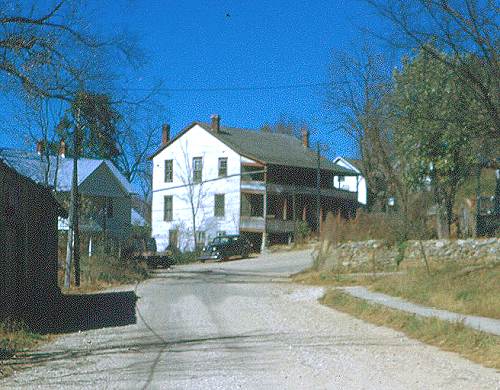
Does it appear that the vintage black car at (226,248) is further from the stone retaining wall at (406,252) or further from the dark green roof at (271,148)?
the stone retaining wall at (406,252)

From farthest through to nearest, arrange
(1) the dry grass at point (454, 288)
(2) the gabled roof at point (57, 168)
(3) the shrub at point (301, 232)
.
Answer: (3) the shrub at point (301, 232)
(2) the gabled roof at point (57, 168)
(1) the dry grass at point (454, 288)

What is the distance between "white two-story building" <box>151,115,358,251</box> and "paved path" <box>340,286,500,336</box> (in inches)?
1386

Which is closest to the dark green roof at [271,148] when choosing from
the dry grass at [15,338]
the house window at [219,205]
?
the house window at [219,205]

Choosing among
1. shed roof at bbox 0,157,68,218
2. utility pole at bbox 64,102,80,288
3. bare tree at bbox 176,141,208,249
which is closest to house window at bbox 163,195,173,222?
bare tree at bbox 176,141,208,249

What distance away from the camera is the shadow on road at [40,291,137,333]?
17450 mm

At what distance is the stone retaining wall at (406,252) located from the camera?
2705cm

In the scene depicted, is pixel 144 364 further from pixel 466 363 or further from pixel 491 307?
pixel 491 307

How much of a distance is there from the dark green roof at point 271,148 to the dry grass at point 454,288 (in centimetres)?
3611

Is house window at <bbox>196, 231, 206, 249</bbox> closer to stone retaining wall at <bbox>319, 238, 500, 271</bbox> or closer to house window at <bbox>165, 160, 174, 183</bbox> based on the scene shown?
house window at <bbox>165, 160, 174, 183</bbox>

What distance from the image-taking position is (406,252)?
3020cm

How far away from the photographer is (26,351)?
42.9 ft

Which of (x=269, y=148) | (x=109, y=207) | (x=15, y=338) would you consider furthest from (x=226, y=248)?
(x=15, y=338)

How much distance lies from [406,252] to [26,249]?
16.3 metres

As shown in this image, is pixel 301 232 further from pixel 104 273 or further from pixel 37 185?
pixel 37 185
